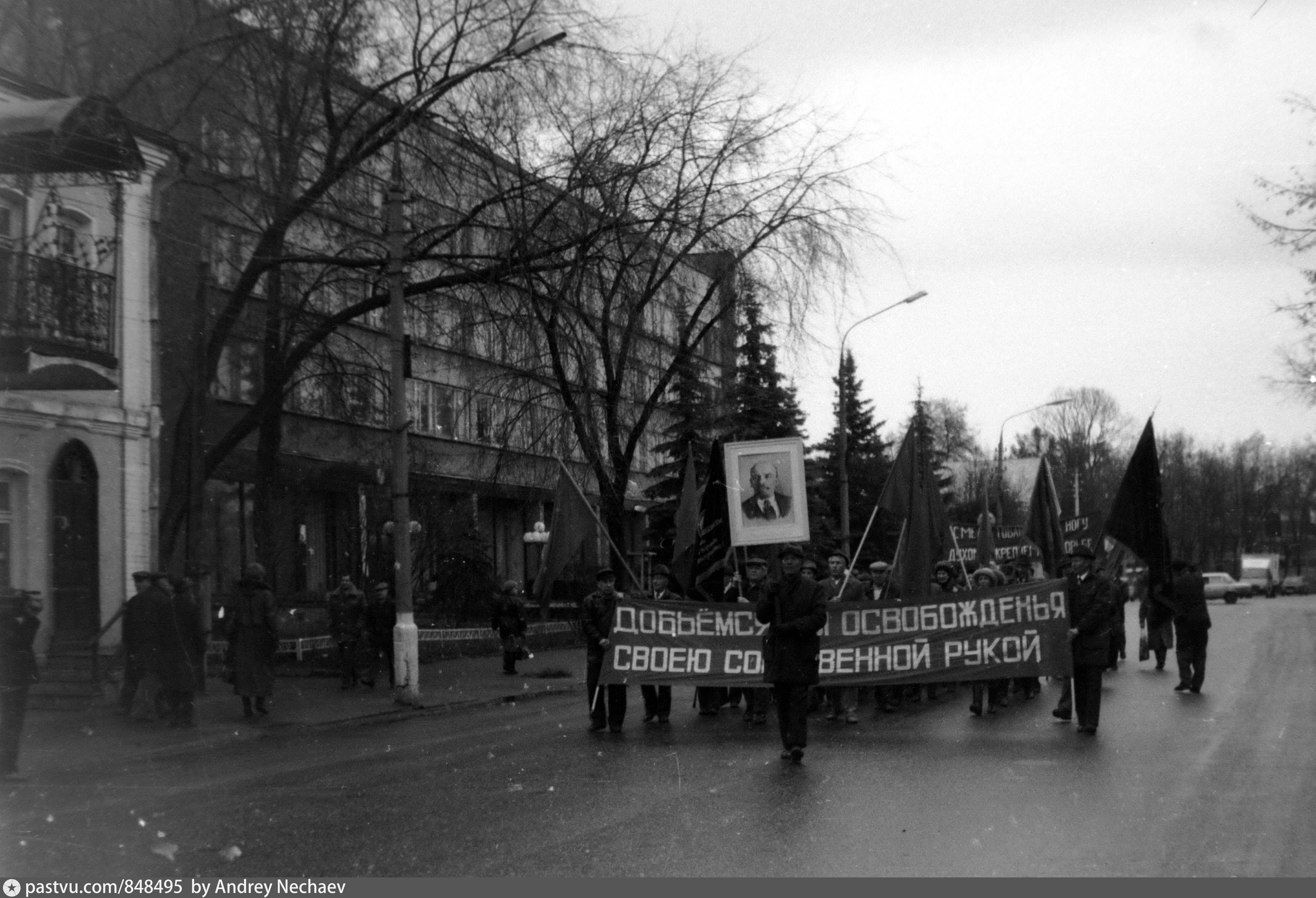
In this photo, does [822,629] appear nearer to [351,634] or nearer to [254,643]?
[254,643]

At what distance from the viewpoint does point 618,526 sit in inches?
1148

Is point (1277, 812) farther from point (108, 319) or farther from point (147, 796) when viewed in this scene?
point (108, 319)

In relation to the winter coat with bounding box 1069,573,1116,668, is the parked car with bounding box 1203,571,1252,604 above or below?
below

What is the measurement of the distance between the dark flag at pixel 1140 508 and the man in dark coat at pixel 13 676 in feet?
37.7

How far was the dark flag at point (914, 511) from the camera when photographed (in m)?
17.2

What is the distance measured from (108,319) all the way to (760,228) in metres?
10.9

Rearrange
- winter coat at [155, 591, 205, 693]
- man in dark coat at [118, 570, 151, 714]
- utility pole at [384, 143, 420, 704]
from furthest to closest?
utility pole at [384, 143, 420, 704], man in dark coat at [118, 570, 151, 714], winter coat at [155, 591, 205, 693]

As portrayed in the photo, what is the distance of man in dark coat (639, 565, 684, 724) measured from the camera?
15.8 m

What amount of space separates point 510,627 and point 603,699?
34.6 ft

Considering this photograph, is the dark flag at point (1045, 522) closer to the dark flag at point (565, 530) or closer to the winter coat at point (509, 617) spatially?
the dark flag at point (565, 530)

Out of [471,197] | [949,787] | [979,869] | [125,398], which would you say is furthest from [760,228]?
[979,869]

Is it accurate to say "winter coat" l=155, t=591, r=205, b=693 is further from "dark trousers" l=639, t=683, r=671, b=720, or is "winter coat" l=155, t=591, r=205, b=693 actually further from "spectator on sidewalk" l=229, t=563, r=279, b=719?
"dark trousers" l=639, t=683, r=671, b=720

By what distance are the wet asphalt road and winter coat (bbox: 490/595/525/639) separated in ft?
31.9

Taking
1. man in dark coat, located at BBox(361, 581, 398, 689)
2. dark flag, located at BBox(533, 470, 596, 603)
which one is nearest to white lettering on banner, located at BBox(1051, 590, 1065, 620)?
dark flag, located at BBox(533, 470, 596, 603)
